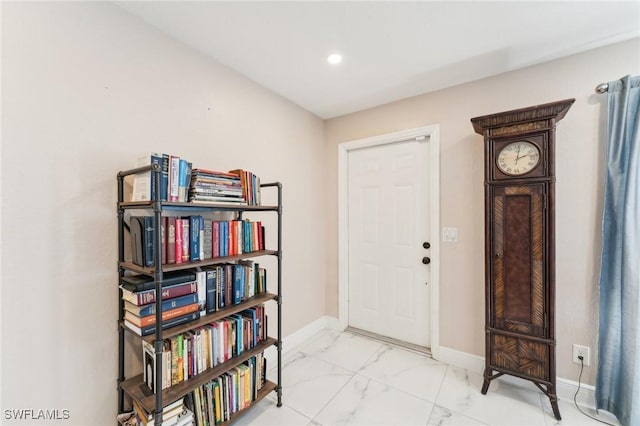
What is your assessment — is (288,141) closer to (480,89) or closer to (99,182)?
(99,182)

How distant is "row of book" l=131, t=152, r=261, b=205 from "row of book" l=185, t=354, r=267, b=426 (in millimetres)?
1033

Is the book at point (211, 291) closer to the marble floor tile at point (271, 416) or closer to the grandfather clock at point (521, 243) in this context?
the marble floor tile at point (271, 416)

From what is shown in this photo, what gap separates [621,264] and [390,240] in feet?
4.98

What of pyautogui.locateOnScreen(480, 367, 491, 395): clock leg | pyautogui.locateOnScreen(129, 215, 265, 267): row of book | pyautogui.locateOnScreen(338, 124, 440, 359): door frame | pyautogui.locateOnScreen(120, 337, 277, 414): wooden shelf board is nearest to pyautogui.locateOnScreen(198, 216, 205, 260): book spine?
pyautogui.locateOnScreen(129, 215, 265, 267): row of book

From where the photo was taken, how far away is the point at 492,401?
1762 millimetres

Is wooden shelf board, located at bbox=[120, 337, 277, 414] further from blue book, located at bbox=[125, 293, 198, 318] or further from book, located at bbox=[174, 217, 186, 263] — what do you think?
book, located at bbox=[174, 217, 186, 263]

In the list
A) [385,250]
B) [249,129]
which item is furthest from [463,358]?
[249,129]

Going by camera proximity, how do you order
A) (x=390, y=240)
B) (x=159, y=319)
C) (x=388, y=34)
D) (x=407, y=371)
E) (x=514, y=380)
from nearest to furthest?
1. (x=159, y=319)
2. (x=388, y=34)
3. (x=514, y=380)
4. (x=407, y=371)
5. (x=390, y=240)

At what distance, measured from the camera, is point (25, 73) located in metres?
1.12

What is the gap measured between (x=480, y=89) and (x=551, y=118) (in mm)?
656

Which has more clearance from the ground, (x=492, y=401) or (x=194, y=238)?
(x=194, y=238)

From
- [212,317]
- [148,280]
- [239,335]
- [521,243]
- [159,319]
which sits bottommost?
[239,335]

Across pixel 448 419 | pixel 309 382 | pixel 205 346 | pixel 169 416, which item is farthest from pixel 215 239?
pixel 448 419

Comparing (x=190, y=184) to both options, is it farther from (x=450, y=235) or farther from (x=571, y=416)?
(x=571, y=416)
